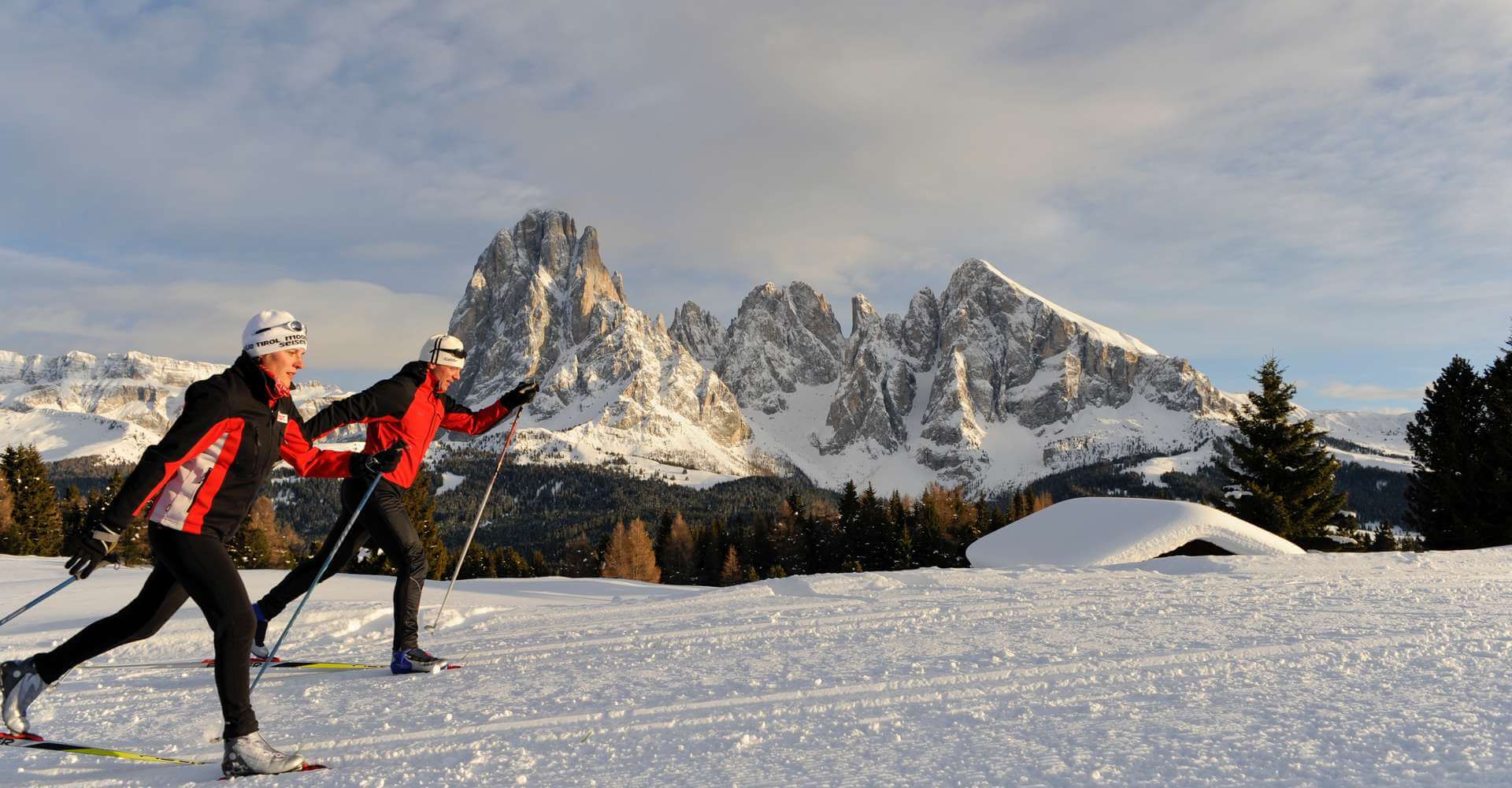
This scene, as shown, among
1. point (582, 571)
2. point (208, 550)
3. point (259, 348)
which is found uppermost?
point (259, 348)

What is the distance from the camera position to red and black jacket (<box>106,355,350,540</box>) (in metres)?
3.61

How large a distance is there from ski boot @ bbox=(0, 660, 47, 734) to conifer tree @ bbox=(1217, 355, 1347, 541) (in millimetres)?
29179

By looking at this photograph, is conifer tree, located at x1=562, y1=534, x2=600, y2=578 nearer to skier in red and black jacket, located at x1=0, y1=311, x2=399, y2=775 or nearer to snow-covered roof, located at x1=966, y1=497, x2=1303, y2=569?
snow-covered roof, located at x1=966, y1=497, x2=1303, y2=569

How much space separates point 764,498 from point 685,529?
11495cm

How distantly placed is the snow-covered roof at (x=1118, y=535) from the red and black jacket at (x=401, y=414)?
11645 mm

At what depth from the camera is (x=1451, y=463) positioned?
26281mm

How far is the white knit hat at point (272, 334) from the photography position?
4098 millimetres

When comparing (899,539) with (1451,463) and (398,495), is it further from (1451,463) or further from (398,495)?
(398,495)

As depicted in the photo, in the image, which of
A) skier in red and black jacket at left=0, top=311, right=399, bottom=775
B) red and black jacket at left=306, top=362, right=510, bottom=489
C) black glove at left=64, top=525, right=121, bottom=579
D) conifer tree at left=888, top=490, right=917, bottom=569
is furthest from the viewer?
conifer tree at left=888, top=490, right=917, bottom=569

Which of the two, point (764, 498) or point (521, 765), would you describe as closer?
point (521, 765)

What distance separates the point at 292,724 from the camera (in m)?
4.27

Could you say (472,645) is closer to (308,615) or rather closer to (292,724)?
(292,724)

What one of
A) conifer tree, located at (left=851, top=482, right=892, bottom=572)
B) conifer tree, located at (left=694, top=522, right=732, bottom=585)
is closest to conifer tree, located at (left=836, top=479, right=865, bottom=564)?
conifer tree, located at (left=851, top=482, right=892, bottom=572)

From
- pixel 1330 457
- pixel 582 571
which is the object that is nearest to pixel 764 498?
pixel 582 571
